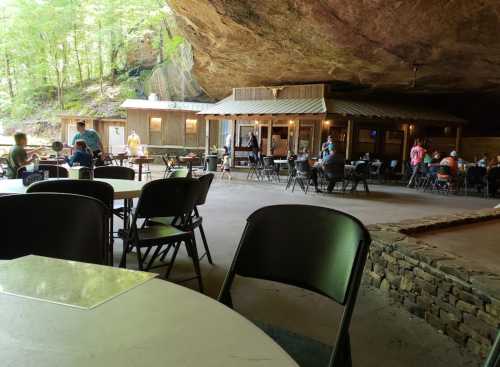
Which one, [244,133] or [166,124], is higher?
[166,124]

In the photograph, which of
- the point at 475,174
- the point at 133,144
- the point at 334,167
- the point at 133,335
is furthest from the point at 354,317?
the point at 133,144

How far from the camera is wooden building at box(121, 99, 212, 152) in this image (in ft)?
59.9

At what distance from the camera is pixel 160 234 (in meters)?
3.10

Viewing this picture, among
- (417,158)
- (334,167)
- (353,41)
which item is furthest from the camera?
(417,158)

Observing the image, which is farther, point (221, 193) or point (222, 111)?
point (222, 111)

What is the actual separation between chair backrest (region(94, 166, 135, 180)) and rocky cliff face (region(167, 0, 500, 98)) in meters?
6.27

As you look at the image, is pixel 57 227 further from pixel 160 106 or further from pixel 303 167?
pixel 160 106

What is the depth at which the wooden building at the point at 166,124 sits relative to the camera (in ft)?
59.9

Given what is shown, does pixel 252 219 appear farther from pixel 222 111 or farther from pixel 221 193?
pixel 222 111

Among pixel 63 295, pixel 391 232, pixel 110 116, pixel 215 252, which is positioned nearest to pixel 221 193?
pixel 215 252

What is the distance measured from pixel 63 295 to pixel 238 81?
604 inches

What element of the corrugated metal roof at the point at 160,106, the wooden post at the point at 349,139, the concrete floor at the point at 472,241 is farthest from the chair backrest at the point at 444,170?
the corrugated metal roof at the point at 160,106

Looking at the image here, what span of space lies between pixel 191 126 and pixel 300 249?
58.5ft

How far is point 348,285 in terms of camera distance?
1324 mm
